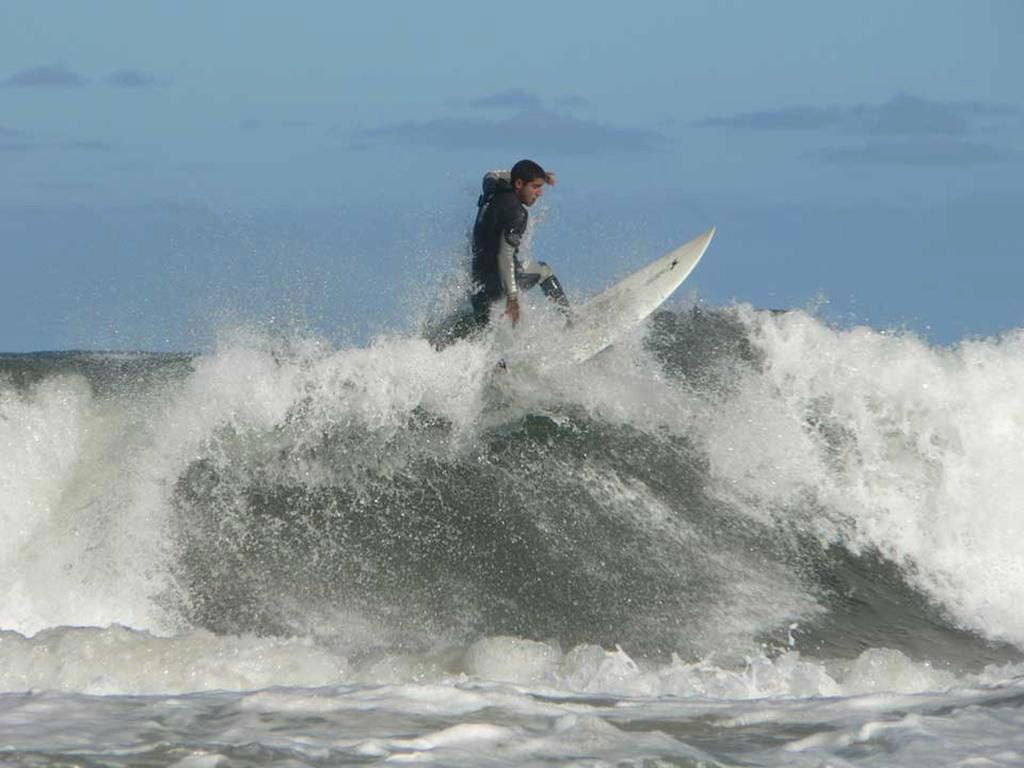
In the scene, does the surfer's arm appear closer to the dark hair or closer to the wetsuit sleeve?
the wetsuit sleeve

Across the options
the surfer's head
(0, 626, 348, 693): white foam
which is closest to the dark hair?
the surfer's head

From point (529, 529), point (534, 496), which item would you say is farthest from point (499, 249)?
point (529, 529)

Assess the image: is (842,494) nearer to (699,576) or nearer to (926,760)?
(699,576)

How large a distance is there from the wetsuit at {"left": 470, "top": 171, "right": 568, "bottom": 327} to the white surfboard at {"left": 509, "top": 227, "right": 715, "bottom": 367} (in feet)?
Answer: 1.37

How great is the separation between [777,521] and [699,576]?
41.6 inches

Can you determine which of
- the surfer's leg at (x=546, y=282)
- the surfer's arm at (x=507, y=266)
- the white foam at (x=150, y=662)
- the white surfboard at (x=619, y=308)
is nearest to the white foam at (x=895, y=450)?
the white surfboard at (x=619, y=308)

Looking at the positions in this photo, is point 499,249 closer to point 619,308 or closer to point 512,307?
point 512,307

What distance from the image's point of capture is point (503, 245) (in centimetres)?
966

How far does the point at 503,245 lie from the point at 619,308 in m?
1.38

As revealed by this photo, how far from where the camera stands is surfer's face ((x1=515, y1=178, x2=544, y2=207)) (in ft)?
31.8

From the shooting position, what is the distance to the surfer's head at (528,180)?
31.6ft

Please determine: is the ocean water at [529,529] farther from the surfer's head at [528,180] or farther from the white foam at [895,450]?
the surfer's head at [528,180]

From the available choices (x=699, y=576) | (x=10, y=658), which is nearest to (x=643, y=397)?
(x=699, y=576)

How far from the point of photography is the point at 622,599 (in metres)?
7.66
